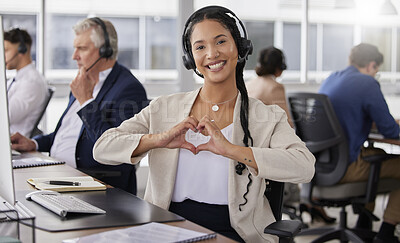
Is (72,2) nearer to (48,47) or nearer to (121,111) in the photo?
(48,47)

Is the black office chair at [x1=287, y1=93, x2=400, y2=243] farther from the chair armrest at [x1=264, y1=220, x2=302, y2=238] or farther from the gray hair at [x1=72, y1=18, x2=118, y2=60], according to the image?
the chair armrest at [x1=264, y1=220, x2=302, y2=238]

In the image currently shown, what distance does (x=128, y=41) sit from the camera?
16.6 feet

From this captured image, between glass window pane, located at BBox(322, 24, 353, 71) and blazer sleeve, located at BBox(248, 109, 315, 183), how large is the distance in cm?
404

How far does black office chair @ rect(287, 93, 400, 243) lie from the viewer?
3.12 metres

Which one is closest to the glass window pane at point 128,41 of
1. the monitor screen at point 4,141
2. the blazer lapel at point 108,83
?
the blazer lapel at point 108,83

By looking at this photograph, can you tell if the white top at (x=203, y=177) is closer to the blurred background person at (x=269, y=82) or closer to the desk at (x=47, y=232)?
the desk at (x=47, y=232)

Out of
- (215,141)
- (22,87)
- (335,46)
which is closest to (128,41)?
(22,87)

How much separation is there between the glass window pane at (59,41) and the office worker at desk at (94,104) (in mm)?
1818

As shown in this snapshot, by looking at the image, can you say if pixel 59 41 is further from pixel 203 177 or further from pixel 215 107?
pixel 203 177

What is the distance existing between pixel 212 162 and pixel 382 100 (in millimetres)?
1802

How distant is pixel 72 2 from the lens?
15.5 feet

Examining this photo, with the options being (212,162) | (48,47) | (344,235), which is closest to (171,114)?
(212,162)

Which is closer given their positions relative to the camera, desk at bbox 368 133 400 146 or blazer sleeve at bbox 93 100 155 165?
blazer sleeve at bbox 93 100 155 165

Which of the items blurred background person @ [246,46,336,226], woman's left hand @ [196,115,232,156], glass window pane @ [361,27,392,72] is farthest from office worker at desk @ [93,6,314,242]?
glass window pane @ [361,27,392,72]
